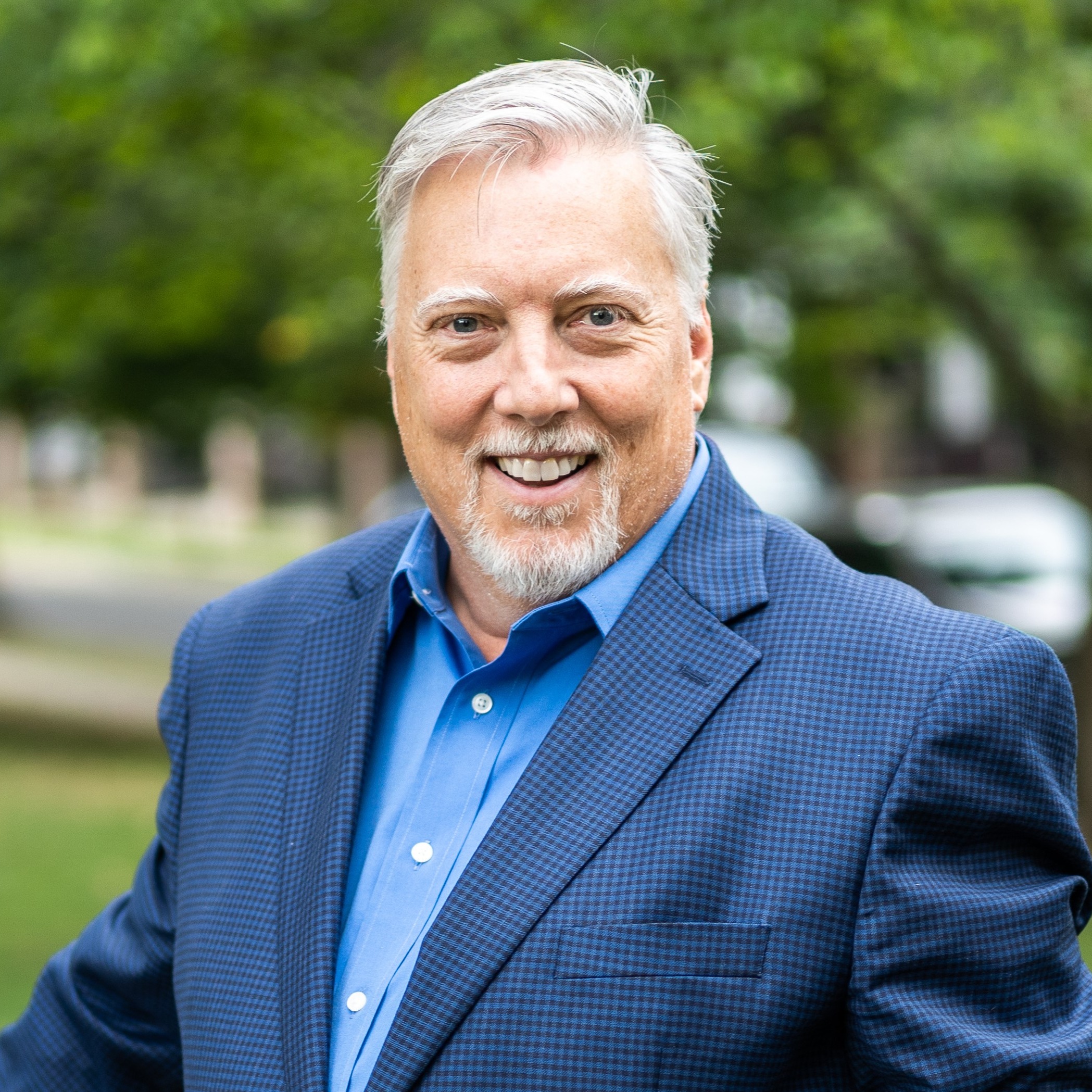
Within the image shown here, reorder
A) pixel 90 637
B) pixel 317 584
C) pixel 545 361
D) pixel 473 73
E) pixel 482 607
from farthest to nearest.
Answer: pixel 90 637 → pixel 473 73 → pixel 317 584 → pixel 482 607 → pixel 545 361

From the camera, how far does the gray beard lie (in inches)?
78.2

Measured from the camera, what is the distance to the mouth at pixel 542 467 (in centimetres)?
201

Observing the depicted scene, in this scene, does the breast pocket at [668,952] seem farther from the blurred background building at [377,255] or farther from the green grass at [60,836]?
the green grass at [60,836]

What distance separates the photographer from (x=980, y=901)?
169 centimetres

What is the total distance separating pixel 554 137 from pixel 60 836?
7.46m

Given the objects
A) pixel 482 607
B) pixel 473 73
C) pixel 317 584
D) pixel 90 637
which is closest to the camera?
pixel 482 607

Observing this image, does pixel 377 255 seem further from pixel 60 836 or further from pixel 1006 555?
pixel 1006 555

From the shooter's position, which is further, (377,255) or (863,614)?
(377,255)

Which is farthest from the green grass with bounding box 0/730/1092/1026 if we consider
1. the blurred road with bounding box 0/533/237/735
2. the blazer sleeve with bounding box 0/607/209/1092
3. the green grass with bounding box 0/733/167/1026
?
the blazer sleeve with bounding box 0/607/209/1092

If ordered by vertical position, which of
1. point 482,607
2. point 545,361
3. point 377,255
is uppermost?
point 377,255

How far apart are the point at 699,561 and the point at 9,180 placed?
7071 millimetres

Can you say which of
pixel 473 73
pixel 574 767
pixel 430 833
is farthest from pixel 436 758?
pixel 473 73

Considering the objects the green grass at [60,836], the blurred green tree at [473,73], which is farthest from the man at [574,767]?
the green grass at [60,836]

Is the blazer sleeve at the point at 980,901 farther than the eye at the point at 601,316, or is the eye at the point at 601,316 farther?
the eye at the point at 601,316
